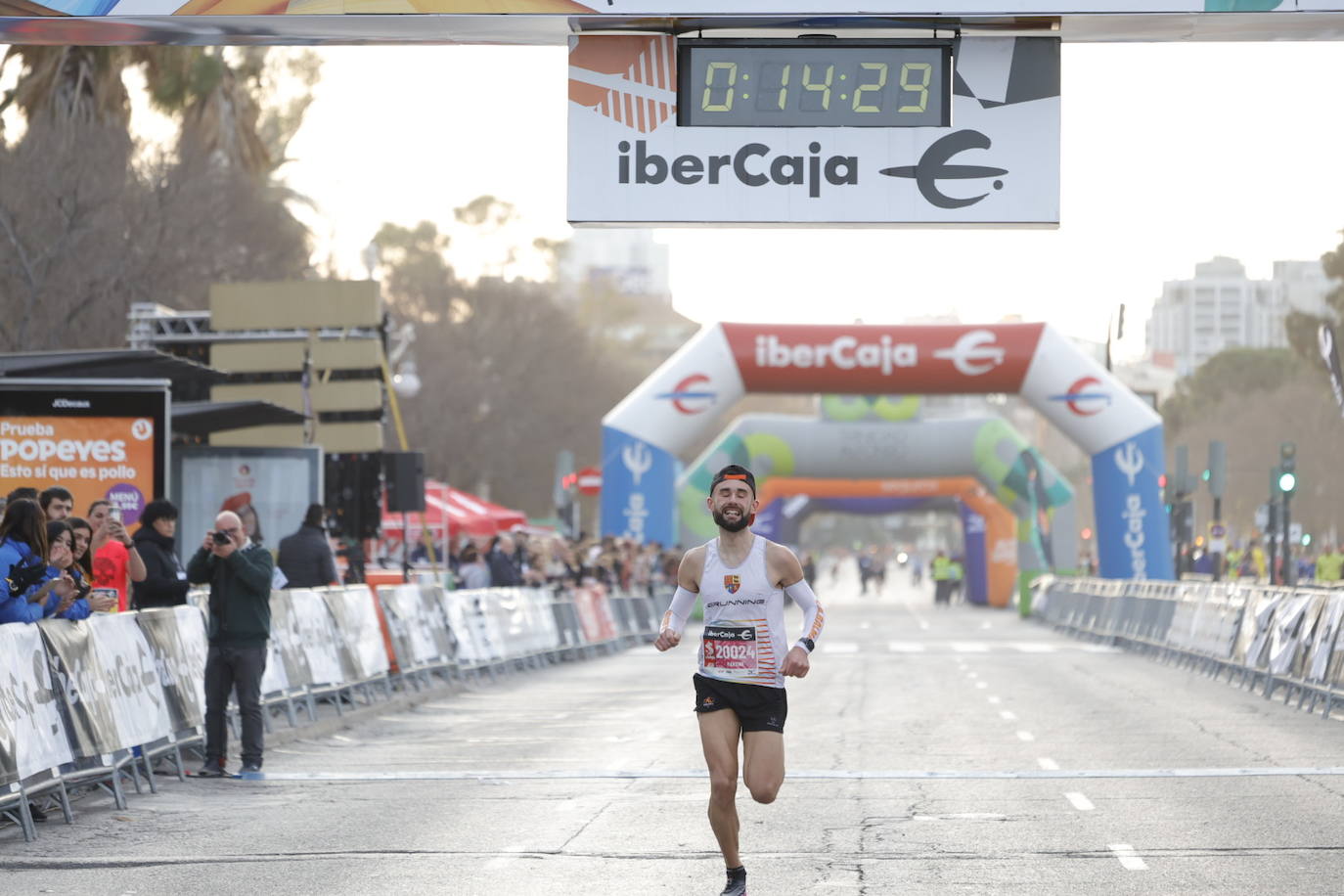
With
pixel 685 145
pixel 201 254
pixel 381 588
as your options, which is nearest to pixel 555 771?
pixel 685 145

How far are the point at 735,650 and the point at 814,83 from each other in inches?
187

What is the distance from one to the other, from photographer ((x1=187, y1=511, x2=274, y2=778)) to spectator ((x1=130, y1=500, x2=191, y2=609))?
0.14 m

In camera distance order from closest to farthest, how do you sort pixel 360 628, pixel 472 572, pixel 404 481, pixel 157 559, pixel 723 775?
pixel 723 775
pixel 157 559
pixel 360 628
pixel 404 481
pixel 472 572

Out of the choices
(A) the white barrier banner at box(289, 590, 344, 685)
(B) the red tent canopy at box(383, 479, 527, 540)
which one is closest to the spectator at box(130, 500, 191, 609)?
(A) the white barrier banner at box(289, 590, 344, 685)

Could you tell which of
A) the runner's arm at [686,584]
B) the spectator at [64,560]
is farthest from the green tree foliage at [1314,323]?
the runner's arm at [686,584]

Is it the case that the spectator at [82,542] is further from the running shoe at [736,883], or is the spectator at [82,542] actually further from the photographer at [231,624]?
the running shoe at [736,883]

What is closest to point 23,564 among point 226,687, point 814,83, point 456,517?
point 226,687

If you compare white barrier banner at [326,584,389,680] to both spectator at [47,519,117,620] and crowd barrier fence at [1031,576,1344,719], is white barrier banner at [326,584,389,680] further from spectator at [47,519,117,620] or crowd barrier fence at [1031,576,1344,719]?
crowd barrier fence at [1031,576,1344,719]

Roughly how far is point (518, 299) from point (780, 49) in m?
65.1

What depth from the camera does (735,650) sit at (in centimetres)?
923

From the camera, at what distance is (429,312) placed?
78312 millimetres

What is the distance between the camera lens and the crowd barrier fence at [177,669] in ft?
38.5

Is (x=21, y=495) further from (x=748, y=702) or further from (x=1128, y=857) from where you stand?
(x=1128, y=857)

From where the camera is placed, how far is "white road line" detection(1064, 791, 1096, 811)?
12.6 meters
